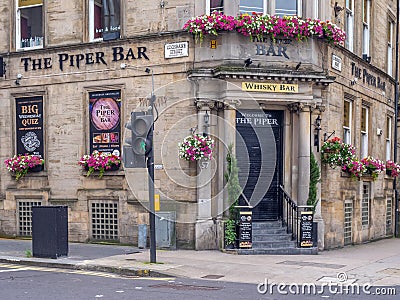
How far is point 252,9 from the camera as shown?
17047mm

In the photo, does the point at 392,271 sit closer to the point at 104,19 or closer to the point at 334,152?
the point at 334,152

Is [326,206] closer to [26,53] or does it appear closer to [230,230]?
[230,230]

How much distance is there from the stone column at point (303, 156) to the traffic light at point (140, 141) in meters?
5.44

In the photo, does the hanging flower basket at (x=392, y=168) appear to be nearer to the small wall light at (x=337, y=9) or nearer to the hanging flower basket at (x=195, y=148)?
the small wall light at (x=337, y=9)

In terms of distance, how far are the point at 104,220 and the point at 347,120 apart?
345 inches

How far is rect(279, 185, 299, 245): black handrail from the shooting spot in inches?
654

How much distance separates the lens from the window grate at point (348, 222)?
65.2 feet

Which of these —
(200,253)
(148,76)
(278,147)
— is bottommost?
(200,253)

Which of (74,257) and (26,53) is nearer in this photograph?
(74,257)

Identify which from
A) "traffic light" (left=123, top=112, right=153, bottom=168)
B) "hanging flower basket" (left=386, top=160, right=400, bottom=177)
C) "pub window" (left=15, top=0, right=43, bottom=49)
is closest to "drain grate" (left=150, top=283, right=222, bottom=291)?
"traffic light" (left=123, top=112, right=153, bottom=168)

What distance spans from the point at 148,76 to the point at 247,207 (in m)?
4.82

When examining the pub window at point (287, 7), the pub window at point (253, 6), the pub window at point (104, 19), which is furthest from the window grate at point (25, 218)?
the pub window at point (287, 7)

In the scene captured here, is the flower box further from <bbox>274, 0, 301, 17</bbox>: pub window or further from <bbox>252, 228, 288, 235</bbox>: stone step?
<bbox>252, 228, 288, 235</bbox>: stone step

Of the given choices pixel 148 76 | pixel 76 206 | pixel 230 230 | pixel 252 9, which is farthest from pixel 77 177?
pixel 252 9
